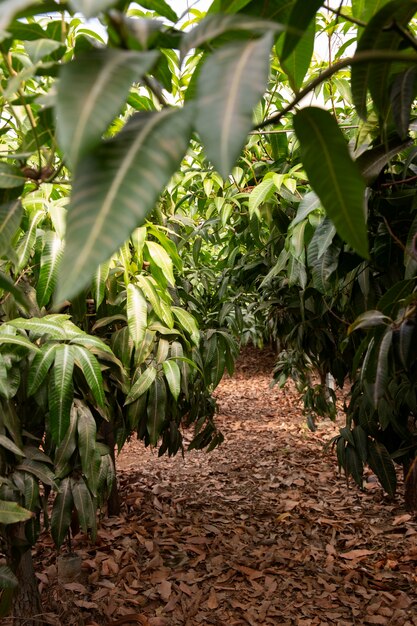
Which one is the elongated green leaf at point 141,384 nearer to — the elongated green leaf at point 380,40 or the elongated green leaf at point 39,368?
the elongated green leaf at point 39,368

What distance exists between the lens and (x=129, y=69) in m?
0.23

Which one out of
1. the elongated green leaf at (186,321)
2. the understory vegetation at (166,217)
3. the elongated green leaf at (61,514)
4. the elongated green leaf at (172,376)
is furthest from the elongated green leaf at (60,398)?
the elongated green leaf at (186,321)

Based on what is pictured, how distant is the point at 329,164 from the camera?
27cm

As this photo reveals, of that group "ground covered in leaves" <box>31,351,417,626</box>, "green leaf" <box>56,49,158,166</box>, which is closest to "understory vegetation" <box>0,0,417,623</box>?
"green leaf" <box>56,49,158,166</box>

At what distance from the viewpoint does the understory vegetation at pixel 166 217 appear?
22 centimetres

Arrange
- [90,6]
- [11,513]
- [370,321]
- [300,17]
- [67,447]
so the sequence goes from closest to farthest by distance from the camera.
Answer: [90,6]
[300,17]
[370,321]
[11,513]
[67,447]

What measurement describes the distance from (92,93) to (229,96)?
57mm

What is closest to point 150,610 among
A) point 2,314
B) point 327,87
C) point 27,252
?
point 2,314

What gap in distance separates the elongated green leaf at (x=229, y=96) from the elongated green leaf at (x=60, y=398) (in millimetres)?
955

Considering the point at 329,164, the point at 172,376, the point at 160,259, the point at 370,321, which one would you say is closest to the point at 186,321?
the point at 172,376

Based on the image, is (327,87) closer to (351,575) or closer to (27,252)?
(27,252)

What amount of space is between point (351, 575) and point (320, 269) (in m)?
1.64

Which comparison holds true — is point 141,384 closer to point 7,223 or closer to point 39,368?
point 39,368

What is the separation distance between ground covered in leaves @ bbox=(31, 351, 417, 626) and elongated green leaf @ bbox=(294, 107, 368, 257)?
1641 mm
